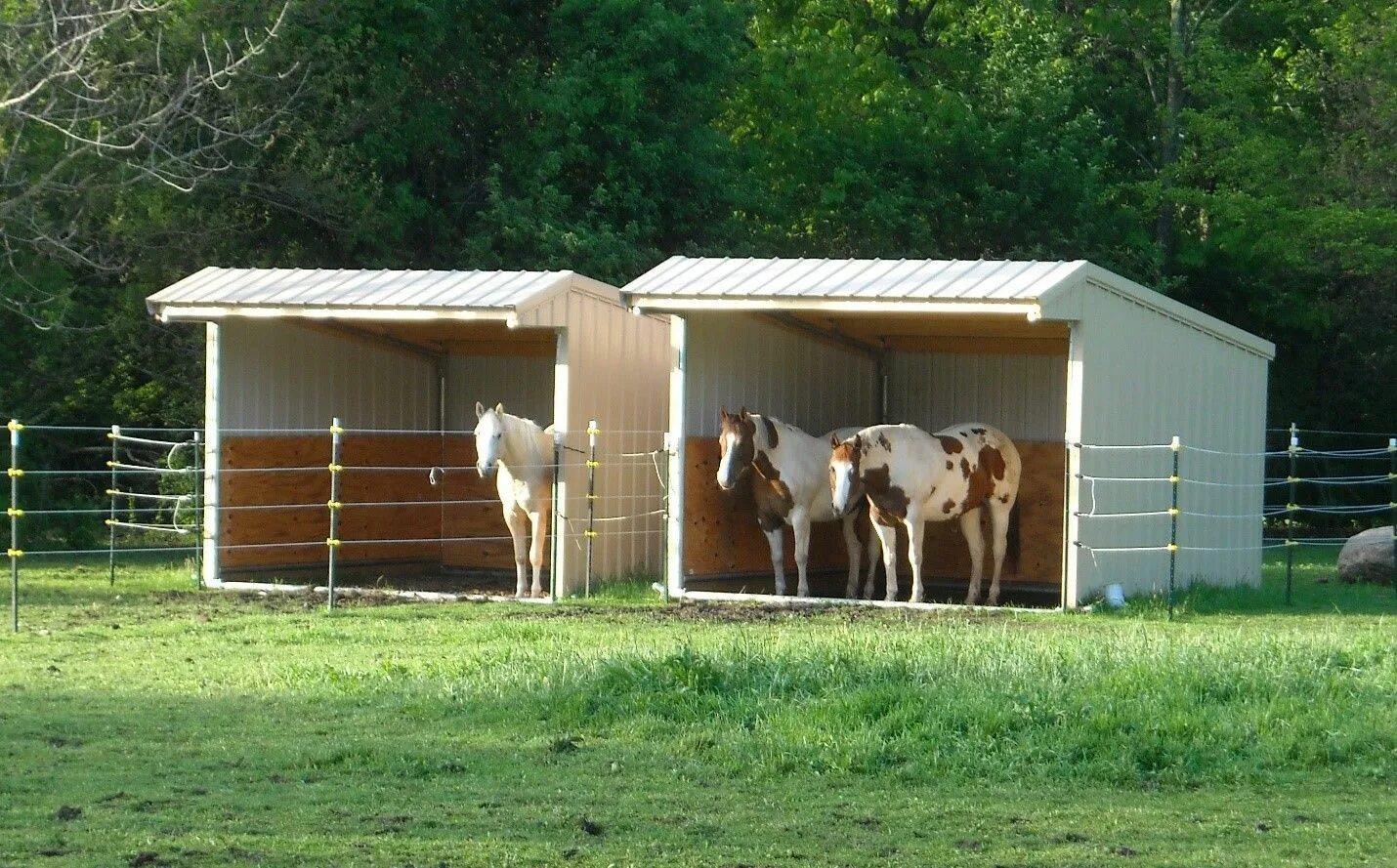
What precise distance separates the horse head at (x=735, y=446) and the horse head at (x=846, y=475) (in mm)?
731

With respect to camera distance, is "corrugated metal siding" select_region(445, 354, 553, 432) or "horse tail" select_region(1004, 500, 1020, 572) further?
"corrugated metal siding" select_region(445, 354, 553, 432)

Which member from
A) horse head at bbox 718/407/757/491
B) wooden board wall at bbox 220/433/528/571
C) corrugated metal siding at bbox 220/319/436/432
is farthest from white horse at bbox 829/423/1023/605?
corrugated metal siding at bbox 220/319/436/432

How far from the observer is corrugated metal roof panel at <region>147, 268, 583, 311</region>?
50.4 feet

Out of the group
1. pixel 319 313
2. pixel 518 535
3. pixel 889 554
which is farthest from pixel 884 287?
pixel 319 313

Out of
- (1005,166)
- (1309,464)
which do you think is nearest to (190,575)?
(1005,166)

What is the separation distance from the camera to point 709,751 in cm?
827

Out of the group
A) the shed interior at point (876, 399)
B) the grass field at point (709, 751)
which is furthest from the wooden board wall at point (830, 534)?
the grass field at point (709, 751)

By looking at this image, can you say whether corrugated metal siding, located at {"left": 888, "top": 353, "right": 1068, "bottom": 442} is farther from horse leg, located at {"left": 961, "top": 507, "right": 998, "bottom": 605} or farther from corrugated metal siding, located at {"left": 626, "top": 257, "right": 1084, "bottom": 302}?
corrugated metal siding, located at {"left": 626, "top": 257, "right": 1084, "bottom": 302}

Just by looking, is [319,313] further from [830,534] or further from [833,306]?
[830,534]

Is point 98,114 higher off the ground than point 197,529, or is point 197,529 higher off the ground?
point 98,114

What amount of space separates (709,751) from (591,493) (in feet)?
25.4

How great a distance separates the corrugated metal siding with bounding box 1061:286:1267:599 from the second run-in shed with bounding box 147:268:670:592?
168 inches

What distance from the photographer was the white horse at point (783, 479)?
52.4 feet

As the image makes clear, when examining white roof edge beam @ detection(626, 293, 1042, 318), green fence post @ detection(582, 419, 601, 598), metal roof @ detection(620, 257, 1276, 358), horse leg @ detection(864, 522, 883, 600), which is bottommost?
horse leg @ detection(864, 522, 883, 600)
